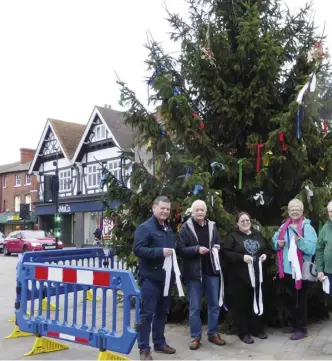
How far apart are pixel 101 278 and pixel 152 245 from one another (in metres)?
0.72

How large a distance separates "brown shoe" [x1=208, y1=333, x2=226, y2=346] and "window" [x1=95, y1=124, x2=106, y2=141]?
31961 millimetres

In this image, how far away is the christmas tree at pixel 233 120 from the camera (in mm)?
6816

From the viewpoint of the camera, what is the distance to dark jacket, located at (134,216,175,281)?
5305 mm

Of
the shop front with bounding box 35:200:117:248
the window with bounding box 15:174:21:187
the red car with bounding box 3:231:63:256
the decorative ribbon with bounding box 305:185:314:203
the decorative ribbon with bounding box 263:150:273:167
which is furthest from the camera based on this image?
the window with bounding box 15:174:21:187

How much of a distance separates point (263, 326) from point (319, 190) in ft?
7.06

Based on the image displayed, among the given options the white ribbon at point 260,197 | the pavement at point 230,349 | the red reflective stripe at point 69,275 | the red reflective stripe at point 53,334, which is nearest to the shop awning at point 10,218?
the pavement at point 230,349

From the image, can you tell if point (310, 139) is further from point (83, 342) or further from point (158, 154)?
point (83, 342)

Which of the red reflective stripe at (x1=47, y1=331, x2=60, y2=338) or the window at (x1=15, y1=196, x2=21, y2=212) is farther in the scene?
the window at (x1=15, y1=196, x2=21, y2=212)

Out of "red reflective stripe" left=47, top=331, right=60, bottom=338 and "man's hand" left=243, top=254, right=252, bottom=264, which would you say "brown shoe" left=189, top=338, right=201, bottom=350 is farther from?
"red reflective stripe" left=47, top=331, right=60, bottom=338

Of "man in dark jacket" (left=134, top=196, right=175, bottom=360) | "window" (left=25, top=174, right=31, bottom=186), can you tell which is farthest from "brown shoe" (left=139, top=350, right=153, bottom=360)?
"window" (left=25, top=174, right=31, bottom=186)

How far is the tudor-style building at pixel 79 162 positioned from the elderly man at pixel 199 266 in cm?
2873

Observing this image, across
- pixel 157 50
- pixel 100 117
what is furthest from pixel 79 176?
pixel 157 50

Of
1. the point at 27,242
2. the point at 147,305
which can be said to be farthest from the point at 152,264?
the point at 27,242

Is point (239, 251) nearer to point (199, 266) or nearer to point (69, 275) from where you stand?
point (199, 266)
